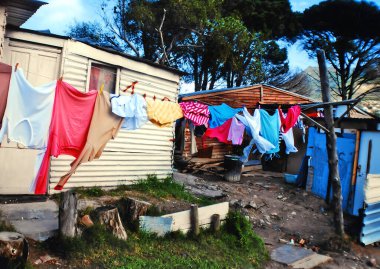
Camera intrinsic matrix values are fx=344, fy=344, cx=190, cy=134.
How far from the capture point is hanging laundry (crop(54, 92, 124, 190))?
229 inches

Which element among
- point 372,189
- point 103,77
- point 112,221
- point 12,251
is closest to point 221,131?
point 103,77

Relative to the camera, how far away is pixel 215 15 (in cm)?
2095

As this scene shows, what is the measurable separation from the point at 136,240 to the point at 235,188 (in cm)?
647

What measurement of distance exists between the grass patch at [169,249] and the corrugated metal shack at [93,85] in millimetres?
2869

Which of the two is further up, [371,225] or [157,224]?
[157,224]

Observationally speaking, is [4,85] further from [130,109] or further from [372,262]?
[372,262]

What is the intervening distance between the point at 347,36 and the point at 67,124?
85.0 feet

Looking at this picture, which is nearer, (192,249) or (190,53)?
(192,249)

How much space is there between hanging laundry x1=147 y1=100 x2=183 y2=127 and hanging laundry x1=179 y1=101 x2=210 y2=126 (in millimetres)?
2416

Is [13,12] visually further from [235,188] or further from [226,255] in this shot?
[235,188]

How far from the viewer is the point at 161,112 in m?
7.64

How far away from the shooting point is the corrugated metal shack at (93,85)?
7.35 meters

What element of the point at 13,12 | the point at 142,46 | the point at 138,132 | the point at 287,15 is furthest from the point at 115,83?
the point at 287,15

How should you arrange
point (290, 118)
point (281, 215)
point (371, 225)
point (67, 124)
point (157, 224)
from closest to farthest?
point (67, 124), point (157, 224), point (371, 225), point (281, 215), point (290, 118)
